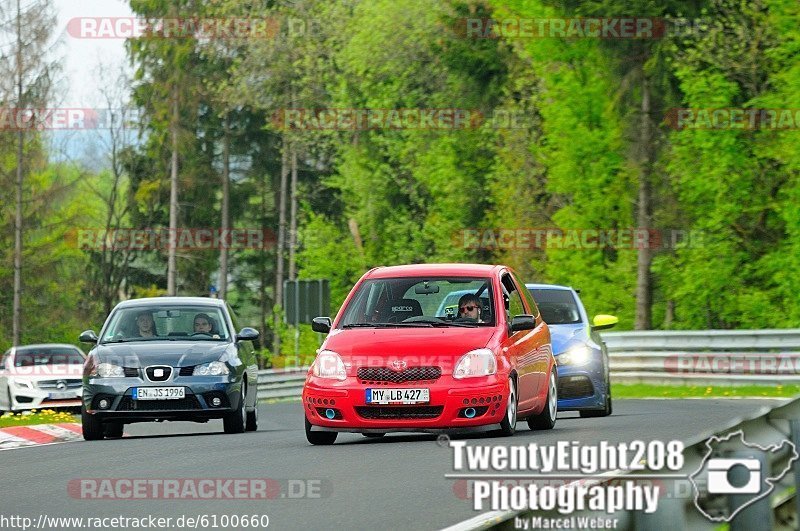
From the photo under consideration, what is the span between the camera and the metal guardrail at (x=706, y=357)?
29.1 meters

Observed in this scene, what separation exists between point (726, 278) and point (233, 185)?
36.1 meters

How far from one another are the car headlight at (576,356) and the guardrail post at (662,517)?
13.1 metres

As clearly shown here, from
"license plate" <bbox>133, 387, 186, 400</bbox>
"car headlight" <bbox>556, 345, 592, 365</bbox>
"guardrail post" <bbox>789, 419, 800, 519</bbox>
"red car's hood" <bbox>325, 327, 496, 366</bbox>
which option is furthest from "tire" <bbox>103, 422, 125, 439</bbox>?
"guardrail post" <bbox>789, 419, 800, 519</bbox>

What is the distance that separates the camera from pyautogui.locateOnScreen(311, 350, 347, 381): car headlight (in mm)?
14312

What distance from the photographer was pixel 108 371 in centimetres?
1753

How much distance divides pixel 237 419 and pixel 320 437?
339cm

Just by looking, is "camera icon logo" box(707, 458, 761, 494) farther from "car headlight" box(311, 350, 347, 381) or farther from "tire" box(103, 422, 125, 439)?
"tire" box(103, 422, 125, 439)

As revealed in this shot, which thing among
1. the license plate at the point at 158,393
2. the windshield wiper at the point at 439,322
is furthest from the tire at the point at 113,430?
the windshield wiper at the point at 439,322

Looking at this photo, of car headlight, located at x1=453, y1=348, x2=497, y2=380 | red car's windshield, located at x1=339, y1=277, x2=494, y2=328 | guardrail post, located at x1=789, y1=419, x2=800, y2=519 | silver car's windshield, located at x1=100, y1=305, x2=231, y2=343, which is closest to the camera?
guardrail post, located at x1=789, y1=419, x2=800, y2=519

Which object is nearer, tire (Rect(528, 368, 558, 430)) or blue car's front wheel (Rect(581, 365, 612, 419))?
tire (Rect(528, 368, 558, 430))

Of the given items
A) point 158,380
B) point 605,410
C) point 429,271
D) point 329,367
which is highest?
point 429,271

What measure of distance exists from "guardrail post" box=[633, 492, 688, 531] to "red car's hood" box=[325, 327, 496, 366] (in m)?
8.01

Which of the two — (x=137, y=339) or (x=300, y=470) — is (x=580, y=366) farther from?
(x=300, y=470)

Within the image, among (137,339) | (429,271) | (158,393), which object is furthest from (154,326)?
(429,271)
